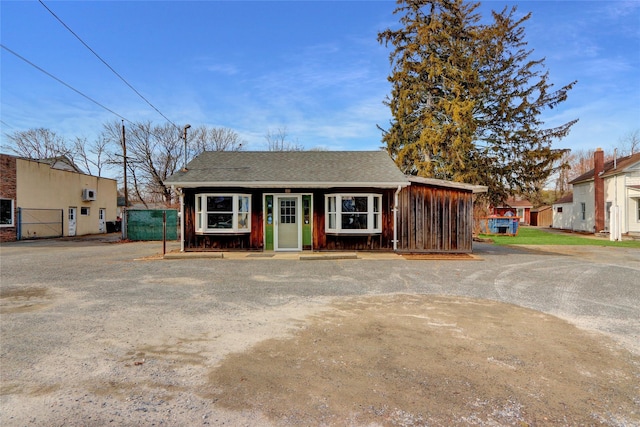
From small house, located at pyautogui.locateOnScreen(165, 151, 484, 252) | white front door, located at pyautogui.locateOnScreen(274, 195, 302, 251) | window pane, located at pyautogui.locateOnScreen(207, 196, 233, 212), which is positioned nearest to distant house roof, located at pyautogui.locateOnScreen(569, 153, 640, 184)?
small house, located at pyautogui.locateOnScreen(165, 151, 484, 252)

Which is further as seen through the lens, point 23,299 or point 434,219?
point 434,219

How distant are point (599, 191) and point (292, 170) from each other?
23686 mm

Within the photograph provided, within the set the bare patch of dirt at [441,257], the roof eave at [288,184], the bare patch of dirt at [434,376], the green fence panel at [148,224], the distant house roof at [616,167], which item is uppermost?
the distant house roof at [616,167]

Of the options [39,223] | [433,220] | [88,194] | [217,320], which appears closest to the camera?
[217,320]

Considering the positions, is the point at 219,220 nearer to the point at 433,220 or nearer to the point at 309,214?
the point at 309,214

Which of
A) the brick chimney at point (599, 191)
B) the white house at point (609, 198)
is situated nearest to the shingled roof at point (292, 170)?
the white house at point (609, 198)

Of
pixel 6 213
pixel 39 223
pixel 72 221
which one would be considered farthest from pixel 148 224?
pixel 72 221

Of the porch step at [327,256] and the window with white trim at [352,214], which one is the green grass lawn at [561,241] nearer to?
the window with white trim at [352,214]

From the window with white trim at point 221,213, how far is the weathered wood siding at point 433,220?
5751 millimetres

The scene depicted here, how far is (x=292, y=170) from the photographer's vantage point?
13148mm

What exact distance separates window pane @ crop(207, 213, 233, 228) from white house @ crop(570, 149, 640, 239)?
20652mm

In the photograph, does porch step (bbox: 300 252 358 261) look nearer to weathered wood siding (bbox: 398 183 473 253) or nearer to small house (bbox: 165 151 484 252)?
small house (bbox: 165 151 484 252)

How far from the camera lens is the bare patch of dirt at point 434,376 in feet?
8.73

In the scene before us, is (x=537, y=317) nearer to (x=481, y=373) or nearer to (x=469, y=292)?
(x=469, y=292)
